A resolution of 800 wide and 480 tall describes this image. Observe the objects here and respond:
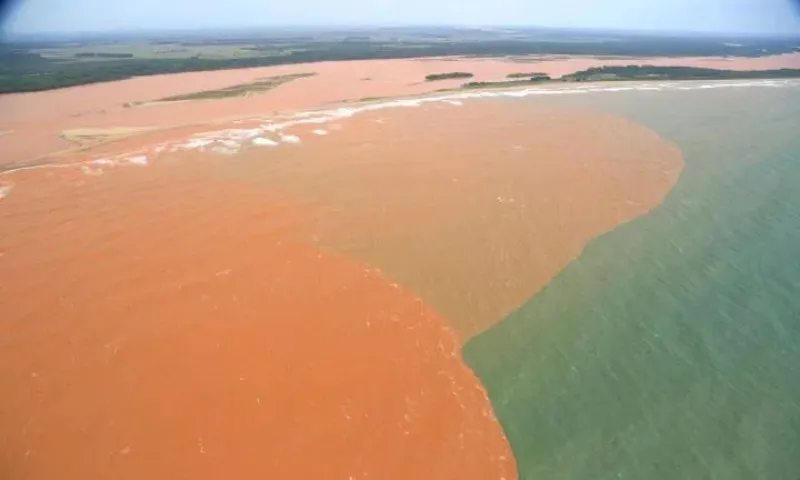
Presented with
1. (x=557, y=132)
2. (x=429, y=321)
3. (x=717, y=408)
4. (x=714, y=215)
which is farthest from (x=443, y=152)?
(x=717, y=408)

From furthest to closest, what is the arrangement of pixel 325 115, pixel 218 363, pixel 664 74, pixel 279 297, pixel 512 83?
1. pixel 664 74
2. pixel 512 83
3. pixel 325 115
4. pixel 279 297
5. pixel 218 363

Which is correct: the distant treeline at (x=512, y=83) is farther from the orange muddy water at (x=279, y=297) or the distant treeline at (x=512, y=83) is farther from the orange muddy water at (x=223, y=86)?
the orange muddy water at (x=279, y=297)

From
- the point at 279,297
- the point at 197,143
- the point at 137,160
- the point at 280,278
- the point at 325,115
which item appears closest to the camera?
the point at 279,297

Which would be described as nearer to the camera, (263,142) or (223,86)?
(263,142)

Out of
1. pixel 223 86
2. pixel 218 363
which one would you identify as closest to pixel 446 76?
pixel 223 86

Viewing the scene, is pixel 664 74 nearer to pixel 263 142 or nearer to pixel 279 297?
pixel 263 142

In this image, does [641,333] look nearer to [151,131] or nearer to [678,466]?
[678,466]
